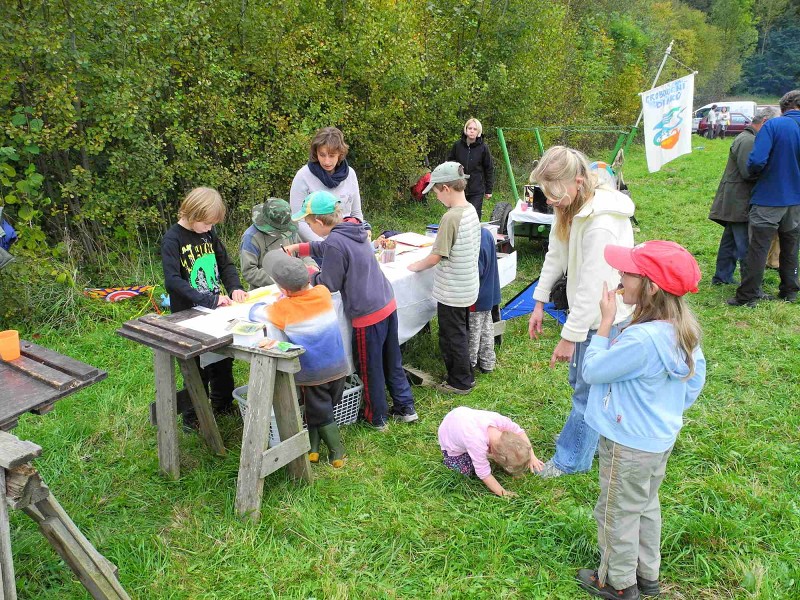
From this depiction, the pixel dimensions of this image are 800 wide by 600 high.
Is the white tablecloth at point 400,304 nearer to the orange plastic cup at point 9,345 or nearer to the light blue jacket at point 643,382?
the orange plastic cup at point 9,345

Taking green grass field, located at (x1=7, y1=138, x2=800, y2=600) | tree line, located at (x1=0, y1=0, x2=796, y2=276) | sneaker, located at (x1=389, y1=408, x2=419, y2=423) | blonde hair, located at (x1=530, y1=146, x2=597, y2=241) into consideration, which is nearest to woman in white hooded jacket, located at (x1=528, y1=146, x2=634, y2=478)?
blonde hair, located at (x1=530, y1=146, x2=597, y2=241)

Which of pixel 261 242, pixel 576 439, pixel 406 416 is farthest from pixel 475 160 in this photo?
pixel 576 439

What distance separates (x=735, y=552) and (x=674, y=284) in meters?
1.51

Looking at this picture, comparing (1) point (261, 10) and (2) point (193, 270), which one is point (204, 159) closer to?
(1) point (261, 10)

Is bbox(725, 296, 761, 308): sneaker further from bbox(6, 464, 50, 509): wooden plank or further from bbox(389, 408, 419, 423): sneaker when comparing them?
bbox(6, 464, 50, 509): wooden plank

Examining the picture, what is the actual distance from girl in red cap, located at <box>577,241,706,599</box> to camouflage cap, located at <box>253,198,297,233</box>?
218 cm

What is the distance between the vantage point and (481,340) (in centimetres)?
462

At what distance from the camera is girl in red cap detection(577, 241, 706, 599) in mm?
2109

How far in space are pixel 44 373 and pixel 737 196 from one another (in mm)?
6332

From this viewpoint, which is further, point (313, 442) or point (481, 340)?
point (481, 340)

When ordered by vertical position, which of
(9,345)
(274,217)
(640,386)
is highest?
(274,217)

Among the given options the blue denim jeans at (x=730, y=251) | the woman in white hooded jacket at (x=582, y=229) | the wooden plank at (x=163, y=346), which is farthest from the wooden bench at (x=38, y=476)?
the blue denim jeans at (x=730, y=251)

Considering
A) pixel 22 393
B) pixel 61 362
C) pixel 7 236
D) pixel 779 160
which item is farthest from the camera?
pixel 779 160

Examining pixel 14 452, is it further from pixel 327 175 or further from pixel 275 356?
pixel 327 175
